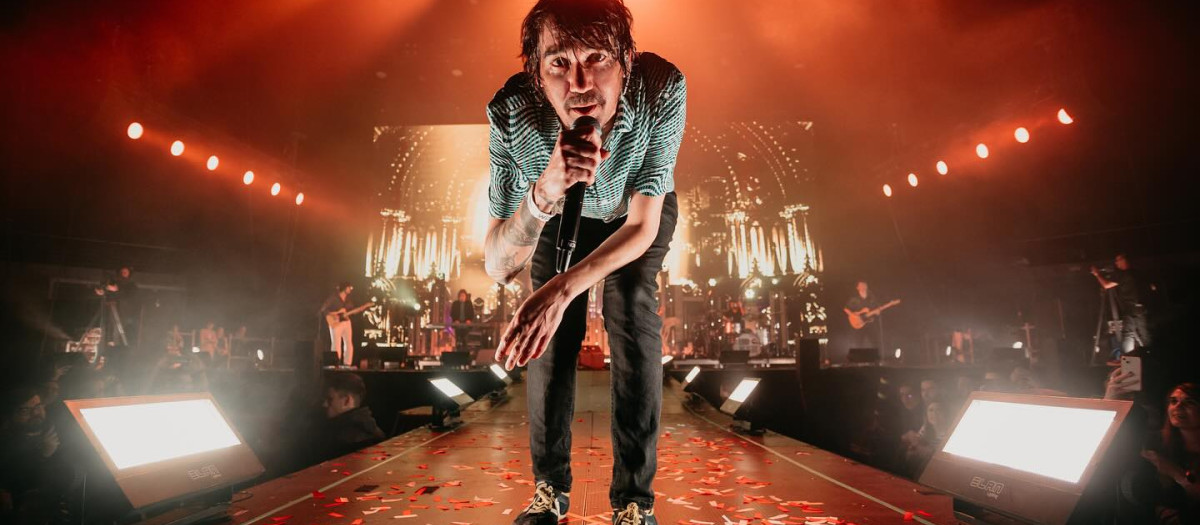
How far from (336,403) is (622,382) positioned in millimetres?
4732

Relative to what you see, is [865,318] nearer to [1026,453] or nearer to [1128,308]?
[1128,308]

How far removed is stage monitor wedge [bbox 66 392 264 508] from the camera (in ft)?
4.67

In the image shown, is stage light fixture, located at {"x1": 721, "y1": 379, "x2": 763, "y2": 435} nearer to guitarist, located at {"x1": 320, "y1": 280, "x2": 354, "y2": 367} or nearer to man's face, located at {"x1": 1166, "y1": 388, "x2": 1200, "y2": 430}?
man's face, located at {"x1": 1166, "y1": 388, "x2": 1200, "y2": 430}

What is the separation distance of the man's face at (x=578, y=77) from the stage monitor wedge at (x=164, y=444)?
1.40 meters

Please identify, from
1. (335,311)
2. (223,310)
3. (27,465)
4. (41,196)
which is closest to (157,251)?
(223,310)

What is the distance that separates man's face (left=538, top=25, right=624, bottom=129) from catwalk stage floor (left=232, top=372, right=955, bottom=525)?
106 centimetres

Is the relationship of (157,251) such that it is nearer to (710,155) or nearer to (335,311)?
(335,311)

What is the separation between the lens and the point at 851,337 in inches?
392

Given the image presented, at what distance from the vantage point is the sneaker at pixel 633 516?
4.41ft

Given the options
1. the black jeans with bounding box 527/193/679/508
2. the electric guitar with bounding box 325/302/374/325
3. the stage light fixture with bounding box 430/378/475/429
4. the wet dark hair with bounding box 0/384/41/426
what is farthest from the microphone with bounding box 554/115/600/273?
the electric guitar with bounding box 325/302/374/325

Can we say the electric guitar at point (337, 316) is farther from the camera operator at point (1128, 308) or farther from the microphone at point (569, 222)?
the camera operator at point (1128, 308)

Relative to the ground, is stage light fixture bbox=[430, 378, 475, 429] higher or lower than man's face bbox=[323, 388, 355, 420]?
higher

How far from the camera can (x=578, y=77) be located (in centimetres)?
125

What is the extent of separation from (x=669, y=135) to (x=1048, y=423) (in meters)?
1.22
